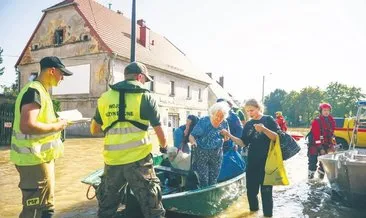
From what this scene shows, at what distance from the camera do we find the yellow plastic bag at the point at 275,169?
4.51 metres

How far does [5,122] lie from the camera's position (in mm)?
14023

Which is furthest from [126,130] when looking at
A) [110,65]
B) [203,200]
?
[110,65]

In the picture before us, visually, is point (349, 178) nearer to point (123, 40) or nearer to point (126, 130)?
point (126, 130)

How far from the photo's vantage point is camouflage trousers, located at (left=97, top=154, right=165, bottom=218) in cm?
314

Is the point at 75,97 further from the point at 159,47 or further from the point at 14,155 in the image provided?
the point at 14,155

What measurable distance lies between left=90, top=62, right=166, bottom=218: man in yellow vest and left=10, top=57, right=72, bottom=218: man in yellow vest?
0.54 meters

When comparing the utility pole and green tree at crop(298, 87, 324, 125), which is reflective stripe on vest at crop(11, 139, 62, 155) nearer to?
the utility pole

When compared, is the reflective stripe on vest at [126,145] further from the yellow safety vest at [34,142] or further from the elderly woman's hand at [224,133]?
the elderly woman's hand at [224,133]

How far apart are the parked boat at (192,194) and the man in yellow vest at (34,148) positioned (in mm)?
1783

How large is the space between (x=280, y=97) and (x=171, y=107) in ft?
218

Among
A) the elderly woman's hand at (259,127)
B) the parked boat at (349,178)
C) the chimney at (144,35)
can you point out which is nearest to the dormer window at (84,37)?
the chimney at (144,35)

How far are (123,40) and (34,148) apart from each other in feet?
71.1

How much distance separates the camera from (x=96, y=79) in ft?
69.6

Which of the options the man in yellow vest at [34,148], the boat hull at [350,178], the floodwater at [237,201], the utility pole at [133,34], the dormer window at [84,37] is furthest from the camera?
the dormer window at [84,37]
